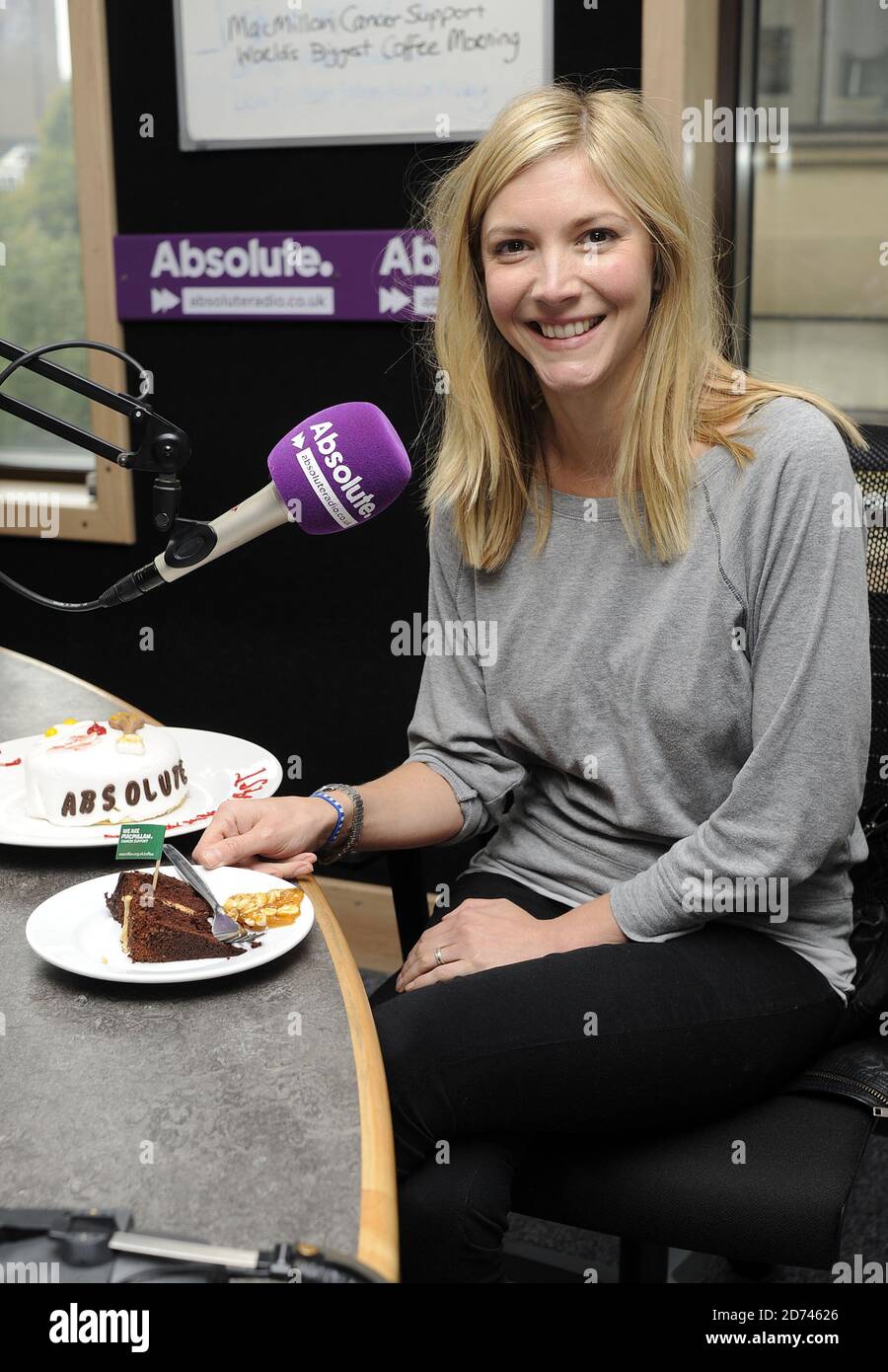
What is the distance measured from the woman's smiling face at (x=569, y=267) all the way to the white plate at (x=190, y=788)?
53 cm

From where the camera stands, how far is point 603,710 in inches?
60.5

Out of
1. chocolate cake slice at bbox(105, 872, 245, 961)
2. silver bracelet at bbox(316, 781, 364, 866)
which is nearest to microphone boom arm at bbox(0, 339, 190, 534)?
chocolate cake slice at bbox(105, 872, 245, 961)

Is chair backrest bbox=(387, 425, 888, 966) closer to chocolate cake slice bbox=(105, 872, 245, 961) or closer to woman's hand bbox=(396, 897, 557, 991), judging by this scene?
woman's hand bbox=(396, 897, 557, 991)

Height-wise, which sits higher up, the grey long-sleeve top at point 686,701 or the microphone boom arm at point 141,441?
the microphone boom arm at point 141,441

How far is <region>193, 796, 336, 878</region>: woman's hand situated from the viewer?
4.29 ft

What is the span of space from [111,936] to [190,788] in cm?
34

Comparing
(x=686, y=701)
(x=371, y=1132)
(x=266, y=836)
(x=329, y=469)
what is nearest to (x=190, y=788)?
(x=266, y=836)

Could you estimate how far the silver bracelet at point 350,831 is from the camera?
1474 millimetres

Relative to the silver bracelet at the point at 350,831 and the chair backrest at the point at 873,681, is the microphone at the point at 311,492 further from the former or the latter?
the chair backrest at the point at 873,681

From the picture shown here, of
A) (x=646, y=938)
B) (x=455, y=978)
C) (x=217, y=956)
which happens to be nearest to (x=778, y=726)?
Result: (x=646, y=938)

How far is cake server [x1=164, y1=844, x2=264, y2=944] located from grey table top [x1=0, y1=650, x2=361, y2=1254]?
35 millimetres

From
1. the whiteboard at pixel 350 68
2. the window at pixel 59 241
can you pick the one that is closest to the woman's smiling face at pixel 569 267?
the whiteboard at pixel 350 68
